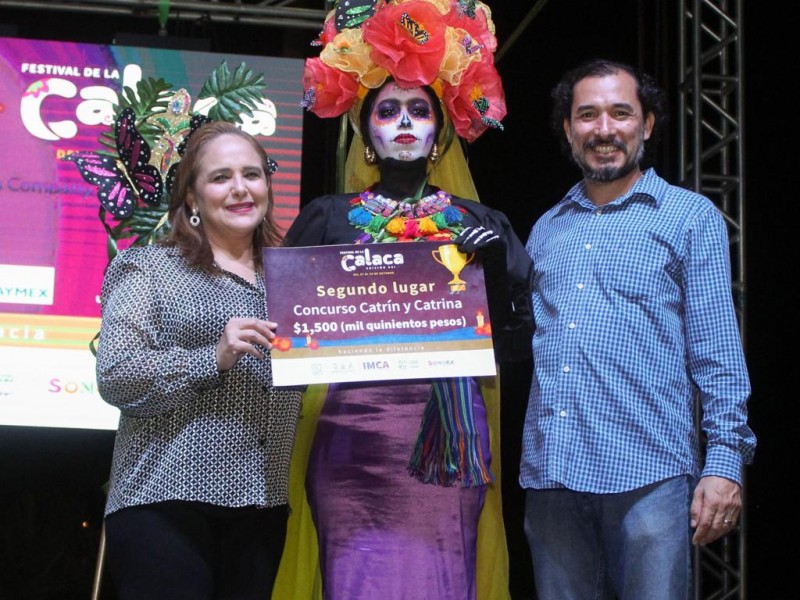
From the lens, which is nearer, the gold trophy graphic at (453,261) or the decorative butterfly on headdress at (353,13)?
the gold trophy graphic at (453,261)

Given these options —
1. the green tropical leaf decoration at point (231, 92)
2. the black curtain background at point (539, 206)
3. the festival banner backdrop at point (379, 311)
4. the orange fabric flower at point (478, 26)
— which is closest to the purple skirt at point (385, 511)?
the festival banner backdrop at point (379, 311)

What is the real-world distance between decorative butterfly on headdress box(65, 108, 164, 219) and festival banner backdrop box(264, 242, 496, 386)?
4.08 feet

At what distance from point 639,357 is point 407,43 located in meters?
1.07

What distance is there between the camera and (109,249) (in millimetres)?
4195

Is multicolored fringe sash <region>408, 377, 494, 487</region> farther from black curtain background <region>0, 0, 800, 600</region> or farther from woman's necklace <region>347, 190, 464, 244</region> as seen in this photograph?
black curtain background <region>0, 0, 800, 600</region>

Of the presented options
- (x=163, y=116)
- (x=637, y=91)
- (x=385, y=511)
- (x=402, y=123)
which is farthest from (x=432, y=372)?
(x=163, y=116)

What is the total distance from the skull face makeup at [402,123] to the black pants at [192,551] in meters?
1.06

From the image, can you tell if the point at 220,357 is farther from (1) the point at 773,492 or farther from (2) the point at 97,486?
(2) the point at 97,486

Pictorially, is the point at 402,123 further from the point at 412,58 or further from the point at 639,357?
the point at 639,357

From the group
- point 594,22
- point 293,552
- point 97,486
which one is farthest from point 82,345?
point 594,22

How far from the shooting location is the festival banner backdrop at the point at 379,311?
256 cm

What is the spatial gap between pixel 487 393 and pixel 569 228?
1.77ft

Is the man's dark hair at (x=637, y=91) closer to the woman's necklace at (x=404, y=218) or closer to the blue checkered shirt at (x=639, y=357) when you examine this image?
the blue checkered shirt at (x=639, y=357)

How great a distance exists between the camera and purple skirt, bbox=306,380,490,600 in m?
2.74
